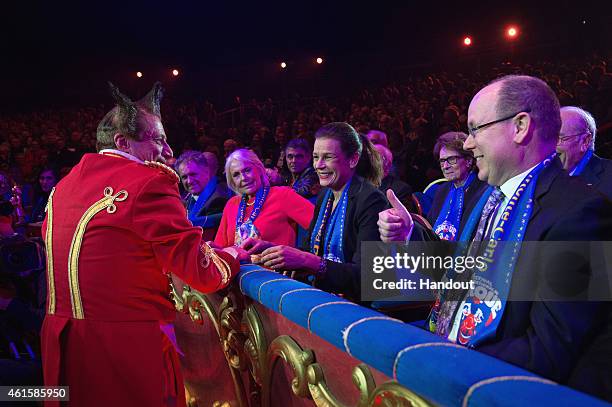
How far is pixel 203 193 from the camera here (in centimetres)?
537

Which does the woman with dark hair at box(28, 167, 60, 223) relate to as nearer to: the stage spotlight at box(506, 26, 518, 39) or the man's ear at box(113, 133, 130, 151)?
the man's ear at box(113, 133, 130, 151)

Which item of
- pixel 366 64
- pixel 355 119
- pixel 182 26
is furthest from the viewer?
pixel 182 26

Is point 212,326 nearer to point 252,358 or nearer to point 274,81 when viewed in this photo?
point 252,358

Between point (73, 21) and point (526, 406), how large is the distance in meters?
20.5

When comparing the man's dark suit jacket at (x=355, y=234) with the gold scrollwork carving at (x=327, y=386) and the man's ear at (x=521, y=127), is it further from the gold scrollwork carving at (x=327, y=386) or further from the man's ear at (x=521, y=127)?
the man's ear at (x=521, y=127)

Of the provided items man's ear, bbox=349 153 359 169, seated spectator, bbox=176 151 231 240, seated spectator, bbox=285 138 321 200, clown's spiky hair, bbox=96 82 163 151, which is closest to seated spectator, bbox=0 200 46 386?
clown's spiky hair, bbox=96 82 163 151

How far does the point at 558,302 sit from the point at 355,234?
4.87 ft

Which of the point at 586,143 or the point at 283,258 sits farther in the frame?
the point at 586,143

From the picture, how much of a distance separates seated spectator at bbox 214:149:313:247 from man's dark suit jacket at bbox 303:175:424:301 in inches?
42.2

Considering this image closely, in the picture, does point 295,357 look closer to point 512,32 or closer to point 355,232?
point 355,232

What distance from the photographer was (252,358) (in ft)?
6.50

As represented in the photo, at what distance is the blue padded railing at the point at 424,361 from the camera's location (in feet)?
2.78

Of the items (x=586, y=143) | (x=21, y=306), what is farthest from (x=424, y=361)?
(x=586, y=143)

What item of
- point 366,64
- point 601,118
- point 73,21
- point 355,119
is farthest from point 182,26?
point 601,118
